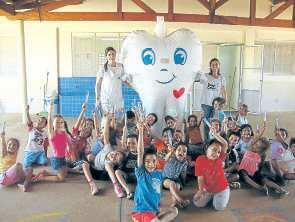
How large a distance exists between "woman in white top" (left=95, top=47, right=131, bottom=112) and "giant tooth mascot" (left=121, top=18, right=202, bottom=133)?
0.13m

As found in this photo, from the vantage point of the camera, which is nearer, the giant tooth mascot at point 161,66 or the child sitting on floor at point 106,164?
the child sitting on floor at point 106,164

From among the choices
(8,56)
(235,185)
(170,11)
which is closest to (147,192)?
(235,185)

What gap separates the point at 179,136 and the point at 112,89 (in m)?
1.10

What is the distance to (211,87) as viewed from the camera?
189 inches

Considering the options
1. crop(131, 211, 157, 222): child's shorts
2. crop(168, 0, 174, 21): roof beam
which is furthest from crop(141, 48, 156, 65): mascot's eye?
crop(168, 0, 174, 21): roof beam

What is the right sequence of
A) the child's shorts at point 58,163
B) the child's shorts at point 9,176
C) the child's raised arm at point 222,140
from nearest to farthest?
the child's raised arm at point 222,140 → the child's shorts at point 9,176 → the child's shorts at point 58,163

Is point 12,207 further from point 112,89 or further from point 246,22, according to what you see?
point 246,22

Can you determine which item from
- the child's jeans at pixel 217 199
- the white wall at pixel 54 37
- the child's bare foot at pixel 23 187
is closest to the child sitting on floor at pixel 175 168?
the child's jeans at pixel 217 199

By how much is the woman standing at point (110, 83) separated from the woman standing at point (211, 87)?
1.11m

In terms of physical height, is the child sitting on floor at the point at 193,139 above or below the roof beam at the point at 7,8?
below

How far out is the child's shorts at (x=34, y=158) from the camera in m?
4.32

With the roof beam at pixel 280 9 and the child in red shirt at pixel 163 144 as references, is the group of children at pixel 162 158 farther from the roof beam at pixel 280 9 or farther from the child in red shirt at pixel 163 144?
the roof beam at pixel 280 9

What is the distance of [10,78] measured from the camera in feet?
29.7

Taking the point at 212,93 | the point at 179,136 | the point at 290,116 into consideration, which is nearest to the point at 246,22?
the point at 290,116
